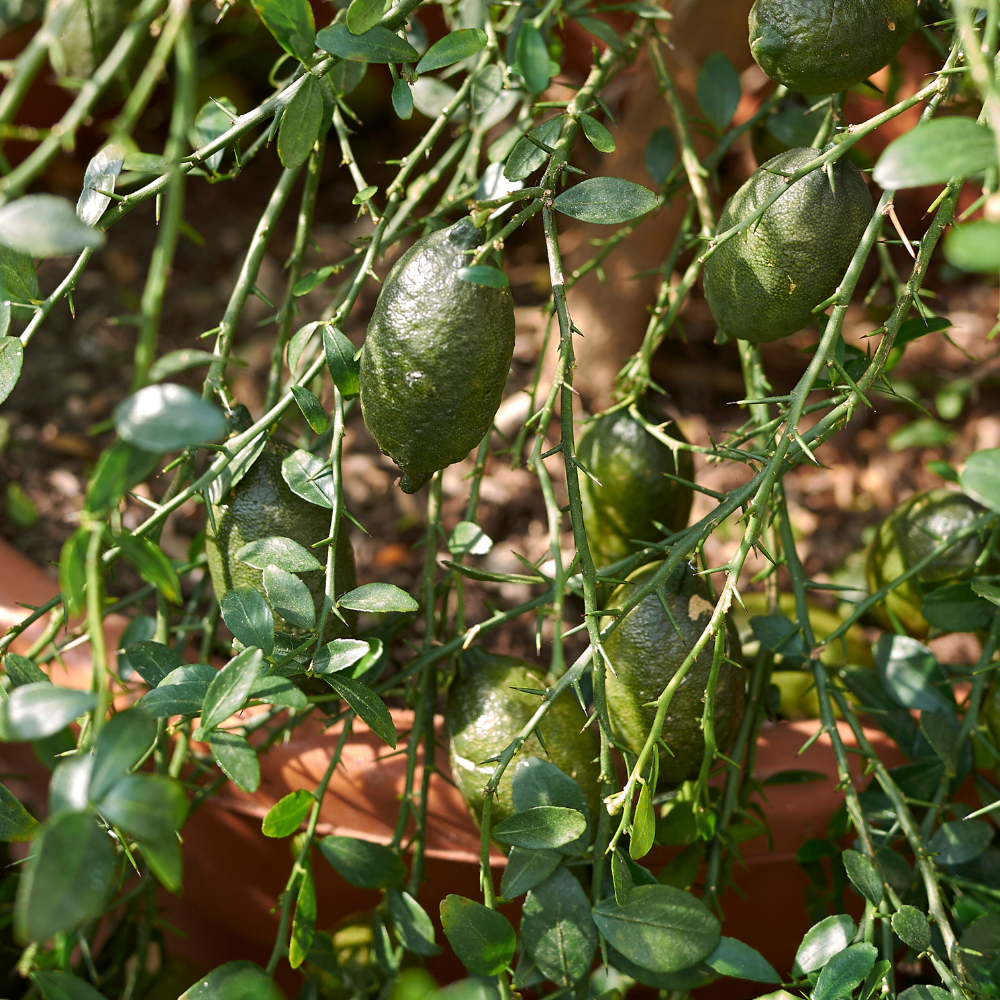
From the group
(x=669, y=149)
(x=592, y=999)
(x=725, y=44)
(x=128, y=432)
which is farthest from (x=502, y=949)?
(x=725, y=44)

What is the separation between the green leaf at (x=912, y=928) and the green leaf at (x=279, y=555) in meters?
0.39

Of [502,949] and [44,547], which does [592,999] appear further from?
[44,547]

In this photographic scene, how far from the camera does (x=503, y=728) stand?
1.87ft

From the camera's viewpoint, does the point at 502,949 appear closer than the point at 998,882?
Yes

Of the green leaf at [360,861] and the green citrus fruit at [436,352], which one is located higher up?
the green citrus fruit at [436,352]

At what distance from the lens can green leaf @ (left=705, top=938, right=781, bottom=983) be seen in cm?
46

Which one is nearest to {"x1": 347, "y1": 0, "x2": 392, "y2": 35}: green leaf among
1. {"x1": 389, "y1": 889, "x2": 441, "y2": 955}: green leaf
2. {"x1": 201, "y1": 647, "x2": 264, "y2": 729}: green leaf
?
{"x1": 201, "y1": 647, "x2": 264, "y2": 729}: green leaf

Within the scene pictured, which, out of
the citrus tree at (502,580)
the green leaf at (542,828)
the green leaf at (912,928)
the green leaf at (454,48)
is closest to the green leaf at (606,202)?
the citrus tree at (502,580)

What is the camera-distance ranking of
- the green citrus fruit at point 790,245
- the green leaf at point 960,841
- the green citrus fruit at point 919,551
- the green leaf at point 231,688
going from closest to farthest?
the green leaf at point 231,688
the green citrus fruit at point 790,245
the green leaf at point 960,841
the green citrus fruit at point 919,551

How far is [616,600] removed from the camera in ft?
1.98

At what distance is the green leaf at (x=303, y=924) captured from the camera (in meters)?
0.50

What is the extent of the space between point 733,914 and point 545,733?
1.14ft

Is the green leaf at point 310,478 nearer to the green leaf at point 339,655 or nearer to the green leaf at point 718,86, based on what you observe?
the green leaf at point 339,655

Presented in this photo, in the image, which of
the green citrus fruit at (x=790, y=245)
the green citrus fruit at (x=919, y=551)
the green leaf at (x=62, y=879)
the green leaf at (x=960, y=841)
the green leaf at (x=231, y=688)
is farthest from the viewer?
the green citrus fruit at (x=919, y=551)
